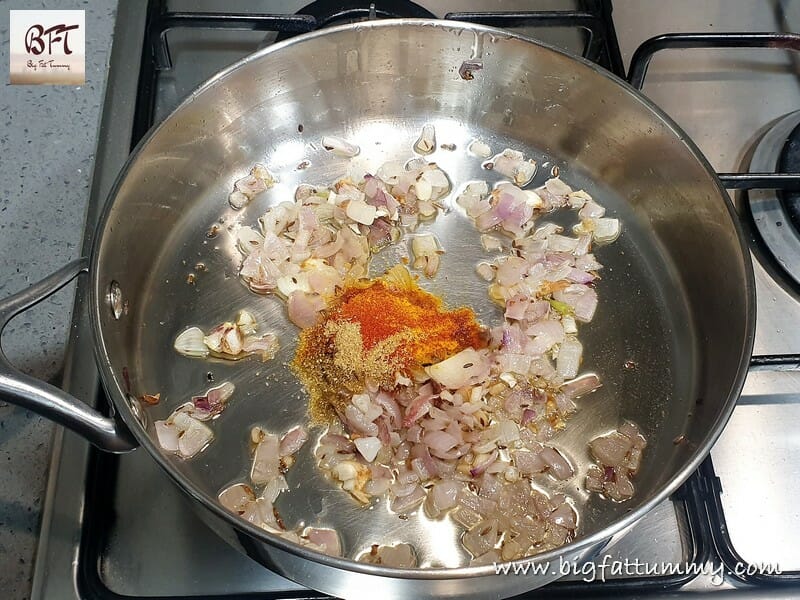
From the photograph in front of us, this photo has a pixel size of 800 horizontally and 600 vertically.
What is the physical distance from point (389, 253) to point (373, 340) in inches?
6.2

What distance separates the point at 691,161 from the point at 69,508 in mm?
801

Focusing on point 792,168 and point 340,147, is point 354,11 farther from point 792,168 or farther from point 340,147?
point 792,168

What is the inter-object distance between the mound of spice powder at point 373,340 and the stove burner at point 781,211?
1.27ft

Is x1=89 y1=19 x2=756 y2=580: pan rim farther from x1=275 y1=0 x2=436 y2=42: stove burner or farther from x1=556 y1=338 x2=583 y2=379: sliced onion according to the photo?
x1=556 y1=338 x2=583 y2=379: sliced onion

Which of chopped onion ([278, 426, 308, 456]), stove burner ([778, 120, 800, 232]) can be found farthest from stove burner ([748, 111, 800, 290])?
chopped onion ([278, 426, 308, 456])

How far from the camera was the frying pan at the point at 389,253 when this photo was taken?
2.43 ft

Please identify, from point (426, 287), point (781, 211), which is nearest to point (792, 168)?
point (781, 211)

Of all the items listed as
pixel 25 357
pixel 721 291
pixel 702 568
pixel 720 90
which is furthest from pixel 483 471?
pixel 720 90

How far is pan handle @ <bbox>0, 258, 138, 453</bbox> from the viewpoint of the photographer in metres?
0.58

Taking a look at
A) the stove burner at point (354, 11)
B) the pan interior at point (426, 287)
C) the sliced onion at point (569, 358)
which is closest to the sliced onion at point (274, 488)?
the pan interior at point (426, 287)

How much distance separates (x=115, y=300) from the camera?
81 cm

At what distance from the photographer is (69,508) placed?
69cm

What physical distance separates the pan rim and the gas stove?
0.20ft

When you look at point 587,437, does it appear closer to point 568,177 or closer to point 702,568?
point 702,568
